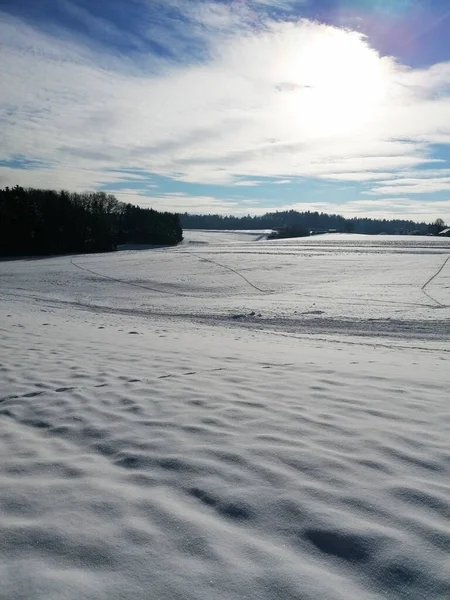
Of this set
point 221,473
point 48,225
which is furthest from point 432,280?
point 48,225

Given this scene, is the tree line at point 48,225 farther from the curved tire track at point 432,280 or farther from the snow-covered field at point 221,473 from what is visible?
the snow-covered field at point 221,473

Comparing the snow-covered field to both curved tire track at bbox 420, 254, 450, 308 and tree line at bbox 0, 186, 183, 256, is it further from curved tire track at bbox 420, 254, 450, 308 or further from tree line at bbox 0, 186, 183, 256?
tree line at bbox 0, 186, 183, 256

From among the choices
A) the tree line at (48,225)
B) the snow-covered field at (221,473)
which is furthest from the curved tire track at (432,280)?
the tree line at (48,225)

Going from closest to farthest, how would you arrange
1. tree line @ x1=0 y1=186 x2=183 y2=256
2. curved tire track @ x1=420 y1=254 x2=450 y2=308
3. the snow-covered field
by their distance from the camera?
1. the snow-covered field
2. curved tire track @ x1=420 y1=254 x2=450 y2=308
3. tree line @ x1=0 y1=186 x2=183 y2=256

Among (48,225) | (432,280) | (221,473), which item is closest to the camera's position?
(221,473)

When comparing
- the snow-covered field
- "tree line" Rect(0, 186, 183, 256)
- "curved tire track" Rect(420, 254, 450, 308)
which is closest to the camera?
the snow-covered field

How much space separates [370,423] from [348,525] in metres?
2.06

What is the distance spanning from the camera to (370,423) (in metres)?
4.96

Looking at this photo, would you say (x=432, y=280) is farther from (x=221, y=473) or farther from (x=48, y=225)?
(x=48, y=225)

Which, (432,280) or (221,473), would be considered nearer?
(221,473)

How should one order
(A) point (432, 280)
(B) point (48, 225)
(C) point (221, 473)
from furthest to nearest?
1. (B) point (48, 225)
2. (A) point (432, 280)
3. (C) point (221, 473)

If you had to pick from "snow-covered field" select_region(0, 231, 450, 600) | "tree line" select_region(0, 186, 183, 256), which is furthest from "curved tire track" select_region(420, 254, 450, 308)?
"tree line" select_region(0, 186, 183, 256)

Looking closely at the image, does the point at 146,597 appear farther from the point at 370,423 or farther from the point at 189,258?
the point at 189,258

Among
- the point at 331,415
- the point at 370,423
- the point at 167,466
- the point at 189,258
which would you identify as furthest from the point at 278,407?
the point at 189,258
